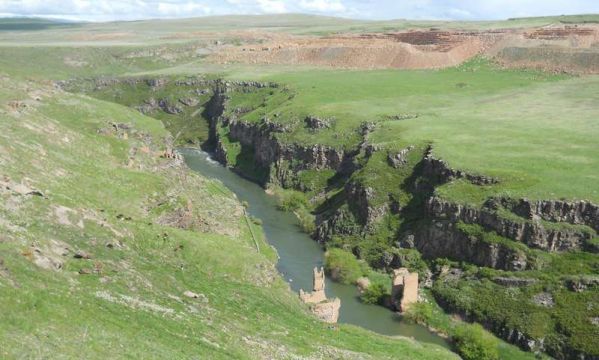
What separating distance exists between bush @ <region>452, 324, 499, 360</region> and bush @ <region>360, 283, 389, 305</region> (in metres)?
10.1

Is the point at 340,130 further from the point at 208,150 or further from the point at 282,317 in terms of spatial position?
the point at 282,317

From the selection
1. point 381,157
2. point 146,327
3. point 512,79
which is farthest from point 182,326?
point 512,79

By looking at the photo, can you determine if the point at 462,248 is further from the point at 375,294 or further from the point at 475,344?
the point at 475,344

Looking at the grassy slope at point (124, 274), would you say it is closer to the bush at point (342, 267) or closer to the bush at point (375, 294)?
the bush at point (342, 267)

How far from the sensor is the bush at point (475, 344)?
60.6 meters

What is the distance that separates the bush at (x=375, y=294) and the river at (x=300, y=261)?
0.63m

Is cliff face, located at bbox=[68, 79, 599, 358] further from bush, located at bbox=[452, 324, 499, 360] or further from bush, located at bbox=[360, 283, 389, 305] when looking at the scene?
bush, located at bbox=[360, 283, 389, 305]

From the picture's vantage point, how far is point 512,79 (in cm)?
16762

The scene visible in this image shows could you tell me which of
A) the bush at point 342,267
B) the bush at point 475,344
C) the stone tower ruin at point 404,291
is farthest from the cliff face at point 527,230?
the bush at point 475,344

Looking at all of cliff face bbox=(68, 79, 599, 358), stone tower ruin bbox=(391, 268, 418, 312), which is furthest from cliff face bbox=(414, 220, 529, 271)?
stone tower ruin bbox=(391, 268, 418, 312)

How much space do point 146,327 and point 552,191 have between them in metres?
53.8

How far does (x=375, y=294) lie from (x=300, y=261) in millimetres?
14803

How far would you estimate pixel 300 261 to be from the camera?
8412 cm

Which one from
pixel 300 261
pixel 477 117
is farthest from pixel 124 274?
pixel 477 117
